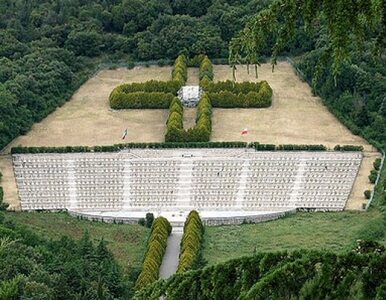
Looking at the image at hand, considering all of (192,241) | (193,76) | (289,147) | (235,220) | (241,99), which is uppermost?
(192,241)

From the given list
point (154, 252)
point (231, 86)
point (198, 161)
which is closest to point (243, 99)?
point (231, 86)

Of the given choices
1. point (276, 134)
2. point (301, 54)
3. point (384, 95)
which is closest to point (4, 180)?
point (276, 134)

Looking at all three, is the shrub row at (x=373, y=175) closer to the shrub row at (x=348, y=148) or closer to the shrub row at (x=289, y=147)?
the shrub row at (x=348, y=148)

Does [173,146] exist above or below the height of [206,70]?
above

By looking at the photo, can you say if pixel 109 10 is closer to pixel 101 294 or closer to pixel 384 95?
pixel 384 95

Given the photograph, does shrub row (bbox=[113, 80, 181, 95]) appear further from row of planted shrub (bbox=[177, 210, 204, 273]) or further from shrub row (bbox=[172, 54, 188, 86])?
row of planted shrub (bbox=[177, 210, 204, 273])

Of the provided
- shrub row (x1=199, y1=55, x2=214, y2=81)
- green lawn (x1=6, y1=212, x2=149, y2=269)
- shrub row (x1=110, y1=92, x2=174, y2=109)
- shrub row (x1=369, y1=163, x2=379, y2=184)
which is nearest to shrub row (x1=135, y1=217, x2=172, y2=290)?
green lawn (x1=6, y1=212, x2=149, y2=269)

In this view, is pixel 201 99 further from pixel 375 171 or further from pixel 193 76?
pixel 375 171
